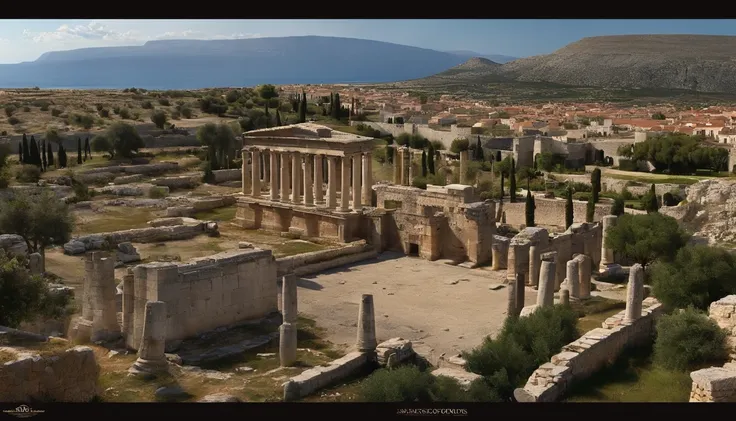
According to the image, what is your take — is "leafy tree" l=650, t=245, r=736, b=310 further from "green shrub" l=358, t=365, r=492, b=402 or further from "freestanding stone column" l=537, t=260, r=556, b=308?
"green shrub" l=358, t=365, r=492, b=402

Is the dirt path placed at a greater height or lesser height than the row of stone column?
lesser

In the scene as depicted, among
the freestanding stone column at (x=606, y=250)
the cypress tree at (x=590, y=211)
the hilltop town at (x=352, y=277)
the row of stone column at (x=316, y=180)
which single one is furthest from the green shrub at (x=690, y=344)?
the cypress tree at (x=590, y=211)

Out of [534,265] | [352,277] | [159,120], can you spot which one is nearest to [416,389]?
[534,265]

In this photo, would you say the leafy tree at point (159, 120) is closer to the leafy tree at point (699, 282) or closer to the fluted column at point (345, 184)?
the fluted column at point (345, 184)

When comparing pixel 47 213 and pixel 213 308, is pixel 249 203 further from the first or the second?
pixel 213 308

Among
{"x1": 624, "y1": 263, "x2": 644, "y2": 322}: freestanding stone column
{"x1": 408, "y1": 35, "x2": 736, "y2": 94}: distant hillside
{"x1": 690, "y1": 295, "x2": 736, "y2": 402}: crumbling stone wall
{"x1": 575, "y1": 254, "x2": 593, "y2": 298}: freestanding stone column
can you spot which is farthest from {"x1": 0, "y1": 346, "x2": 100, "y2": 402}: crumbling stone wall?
{"x1": 408, "y1": 35, "x2": 736, "y2": 94}: distant hillside

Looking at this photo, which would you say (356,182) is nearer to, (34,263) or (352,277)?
(352,277)

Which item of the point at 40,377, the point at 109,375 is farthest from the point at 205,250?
the point at 40,377
